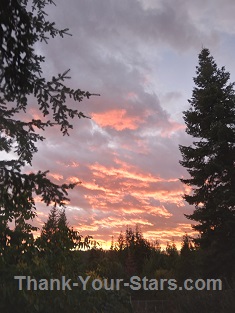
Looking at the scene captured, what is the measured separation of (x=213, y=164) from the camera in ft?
75.5

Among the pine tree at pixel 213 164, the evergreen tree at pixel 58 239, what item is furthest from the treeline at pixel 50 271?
the pine tree at pixel 213 164

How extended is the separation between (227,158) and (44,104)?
1824 cm

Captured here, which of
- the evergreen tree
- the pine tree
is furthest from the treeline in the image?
the pine tree

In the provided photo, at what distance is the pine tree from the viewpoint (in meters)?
21.8

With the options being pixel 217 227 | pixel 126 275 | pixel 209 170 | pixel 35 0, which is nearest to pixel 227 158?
pixel 209 170

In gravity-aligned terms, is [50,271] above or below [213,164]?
below

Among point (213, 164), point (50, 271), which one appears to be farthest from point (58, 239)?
point (213, 164)

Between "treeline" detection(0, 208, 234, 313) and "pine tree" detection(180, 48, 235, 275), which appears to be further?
"pine tree" detection(180, 48, 235, 275)

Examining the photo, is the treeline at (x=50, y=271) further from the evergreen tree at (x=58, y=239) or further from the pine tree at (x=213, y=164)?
the pine tree at (x=213, y=164)

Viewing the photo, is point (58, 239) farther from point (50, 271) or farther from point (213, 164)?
point (213, 164)

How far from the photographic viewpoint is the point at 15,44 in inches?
255

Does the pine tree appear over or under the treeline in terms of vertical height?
over

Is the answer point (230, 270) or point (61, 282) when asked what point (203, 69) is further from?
point (61, 282)

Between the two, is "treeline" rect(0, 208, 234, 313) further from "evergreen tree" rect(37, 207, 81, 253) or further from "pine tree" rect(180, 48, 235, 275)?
"pine tree" rect(180, 48, 235, 275)
